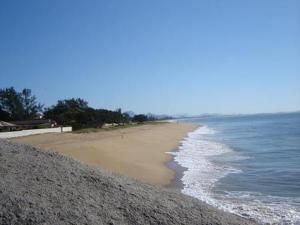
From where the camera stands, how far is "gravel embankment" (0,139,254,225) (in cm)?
645

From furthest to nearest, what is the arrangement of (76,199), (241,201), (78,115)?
(78,115)
(241,201)
(76,199)

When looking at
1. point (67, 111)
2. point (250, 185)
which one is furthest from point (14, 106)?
point (250, 185)

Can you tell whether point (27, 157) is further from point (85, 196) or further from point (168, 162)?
point (168, 162)

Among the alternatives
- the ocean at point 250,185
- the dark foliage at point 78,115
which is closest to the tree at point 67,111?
the dark foliage at point 78,115

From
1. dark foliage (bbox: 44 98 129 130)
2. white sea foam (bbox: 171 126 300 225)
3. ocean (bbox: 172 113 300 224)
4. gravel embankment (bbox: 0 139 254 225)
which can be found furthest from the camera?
dark foliage (bbox: 44 98 129 130)

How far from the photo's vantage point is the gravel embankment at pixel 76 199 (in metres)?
6.45

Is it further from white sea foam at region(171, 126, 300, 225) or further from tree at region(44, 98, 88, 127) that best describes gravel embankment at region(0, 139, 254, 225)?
tree at region(44, 98, 88, 127)

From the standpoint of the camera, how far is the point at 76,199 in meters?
7.02

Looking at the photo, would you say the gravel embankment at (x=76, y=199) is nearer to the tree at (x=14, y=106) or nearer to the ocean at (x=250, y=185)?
the ocean at (x=250, y=185)

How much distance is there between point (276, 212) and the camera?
39.8 ft

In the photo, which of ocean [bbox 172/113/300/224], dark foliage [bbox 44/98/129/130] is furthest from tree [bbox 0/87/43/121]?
ocean [bbox 172/113/300/224]

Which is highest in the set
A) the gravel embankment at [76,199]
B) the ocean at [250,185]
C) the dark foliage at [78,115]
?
the dark foliage at [78,115]

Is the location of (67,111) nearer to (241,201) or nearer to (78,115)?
(78,115)

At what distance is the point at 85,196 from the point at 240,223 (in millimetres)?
2808
